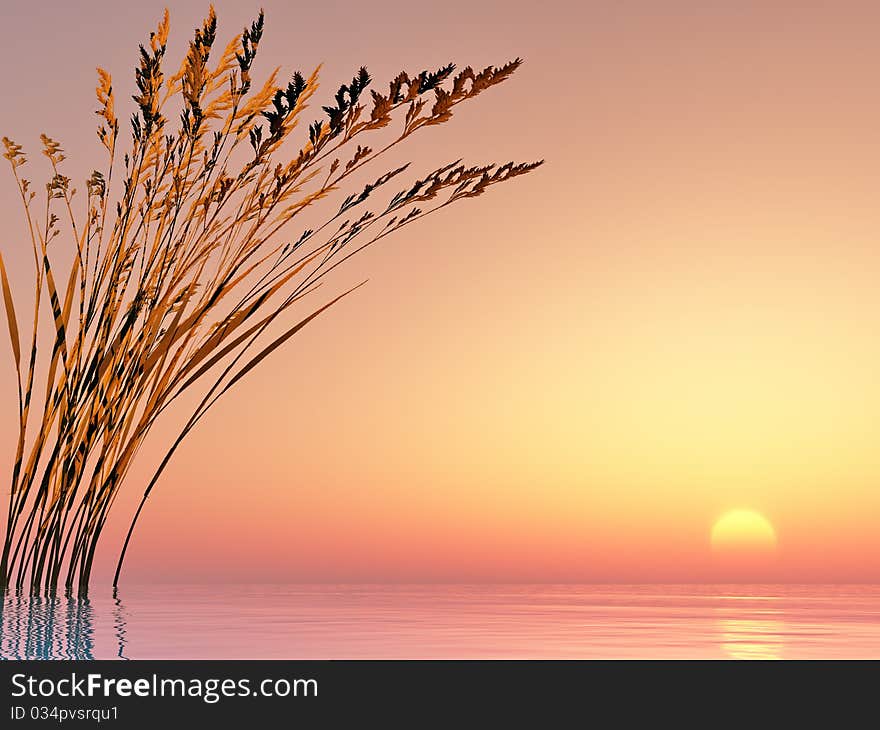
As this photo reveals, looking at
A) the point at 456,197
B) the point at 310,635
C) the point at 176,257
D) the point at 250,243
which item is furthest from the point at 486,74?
the point at 310,635

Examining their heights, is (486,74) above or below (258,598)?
above

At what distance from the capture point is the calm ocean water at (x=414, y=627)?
4.89ft

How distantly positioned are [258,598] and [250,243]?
1.27 meters

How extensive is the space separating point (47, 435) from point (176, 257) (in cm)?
43

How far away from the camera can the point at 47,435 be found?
2002mm

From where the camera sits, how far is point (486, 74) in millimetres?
1997

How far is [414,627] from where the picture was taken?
1997mm

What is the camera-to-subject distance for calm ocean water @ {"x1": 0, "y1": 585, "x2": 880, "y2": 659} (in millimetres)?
1490
